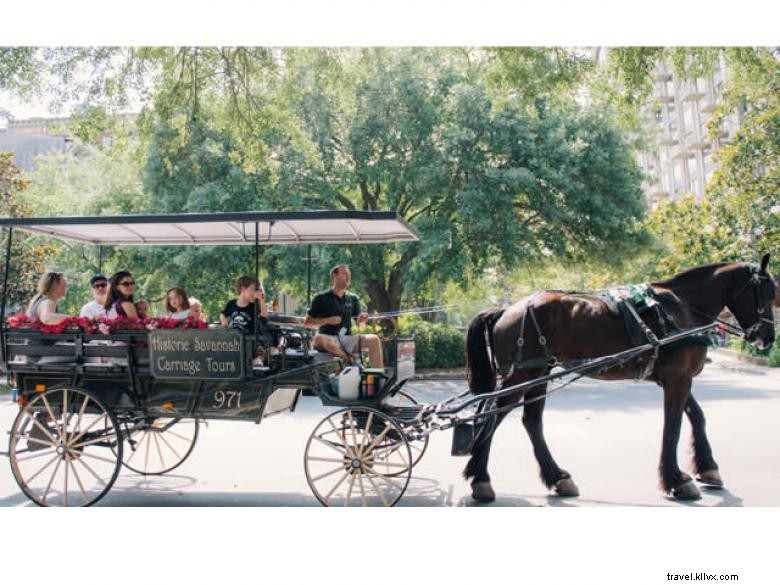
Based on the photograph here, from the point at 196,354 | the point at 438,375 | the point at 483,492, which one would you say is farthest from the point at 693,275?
the point at 438,375

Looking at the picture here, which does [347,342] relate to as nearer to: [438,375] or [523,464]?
[523,464]

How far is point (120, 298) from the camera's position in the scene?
22.4 feet

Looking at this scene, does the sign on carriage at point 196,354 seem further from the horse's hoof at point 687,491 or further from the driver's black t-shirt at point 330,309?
the horse's hoof at point 687,491

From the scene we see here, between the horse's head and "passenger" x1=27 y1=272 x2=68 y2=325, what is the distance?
20.3ft

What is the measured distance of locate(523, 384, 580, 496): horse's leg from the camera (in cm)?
610

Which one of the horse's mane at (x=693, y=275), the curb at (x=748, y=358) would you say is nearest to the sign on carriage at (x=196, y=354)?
the horse's mane at (x=693, y=275)

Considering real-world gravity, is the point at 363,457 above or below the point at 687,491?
above

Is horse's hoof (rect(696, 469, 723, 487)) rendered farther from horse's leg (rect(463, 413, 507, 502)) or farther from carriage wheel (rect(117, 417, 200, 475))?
carriage wheel (rect(117, 417, 200, 475))

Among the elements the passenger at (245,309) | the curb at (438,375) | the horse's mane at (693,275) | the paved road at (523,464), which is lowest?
the paved road at (523,464)

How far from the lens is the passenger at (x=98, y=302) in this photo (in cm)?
678

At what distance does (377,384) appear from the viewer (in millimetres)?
6098

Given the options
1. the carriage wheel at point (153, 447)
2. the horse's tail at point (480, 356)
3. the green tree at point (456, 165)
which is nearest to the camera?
the horse's tail at point (480, 356)

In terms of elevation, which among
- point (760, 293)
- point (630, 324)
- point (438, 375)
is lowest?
point (438, 375)

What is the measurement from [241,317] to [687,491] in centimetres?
414
